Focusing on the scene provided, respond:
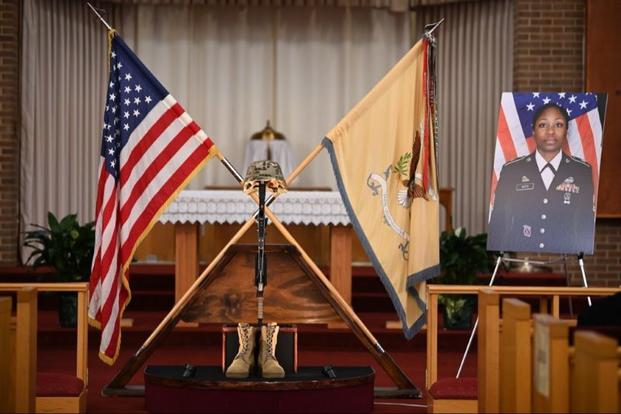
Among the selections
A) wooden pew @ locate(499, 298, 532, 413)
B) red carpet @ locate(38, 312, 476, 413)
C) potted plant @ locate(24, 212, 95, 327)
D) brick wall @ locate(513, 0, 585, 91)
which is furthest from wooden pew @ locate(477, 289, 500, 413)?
brick wall @ locate(513, 0, 585, 91)

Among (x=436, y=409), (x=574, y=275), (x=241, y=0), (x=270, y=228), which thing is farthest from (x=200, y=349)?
(x=241, y=0)

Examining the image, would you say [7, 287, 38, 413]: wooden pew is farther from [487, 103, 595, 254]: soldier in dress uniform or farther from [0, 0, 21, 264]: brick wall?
[0, 0, 21, 264]: brick wall

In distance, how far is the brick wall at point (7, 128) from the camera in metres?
11.9

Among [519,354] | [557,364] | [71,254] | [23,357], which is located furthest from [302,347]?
[557,364]

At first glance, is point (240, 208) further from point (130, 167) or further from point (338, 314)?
point (338, 314)

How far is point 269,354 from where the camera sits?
21.6 ft

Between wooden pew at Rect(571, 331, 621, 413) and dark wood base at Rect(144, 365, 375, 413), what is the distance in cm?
257

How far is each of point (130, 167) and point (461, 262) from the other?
11.1 feet

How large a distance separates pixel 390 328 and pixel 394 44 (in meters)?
6.27

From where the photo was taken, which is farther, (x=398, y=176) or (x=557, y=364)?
(x=398, y=176)

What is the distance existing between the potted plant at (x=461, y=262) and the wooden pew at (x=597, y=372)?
533cm

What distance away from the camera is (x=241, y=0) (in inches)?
570

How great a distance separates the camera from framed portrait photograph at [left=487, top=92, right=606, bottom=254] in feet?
25.2

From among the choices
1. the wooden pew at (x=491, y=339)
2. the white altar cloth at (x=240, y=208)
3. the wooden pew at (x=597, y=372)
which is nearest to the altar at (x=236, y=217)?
the white altar cloth at (x=240, y=208)
